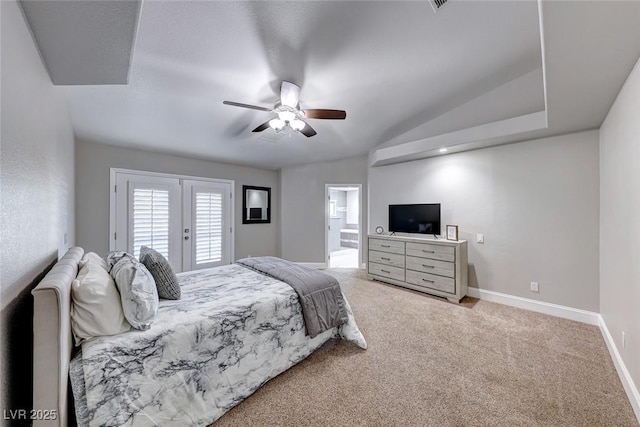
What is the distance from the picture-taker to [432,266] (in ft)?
11.9

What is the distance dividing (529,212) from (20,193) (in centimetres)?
461

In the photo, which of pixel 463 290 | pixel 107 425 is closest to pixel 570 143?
pixel 463 290

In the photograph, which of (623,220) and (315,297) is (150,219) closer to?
(315,297)

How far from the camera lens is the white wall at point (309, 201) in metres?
5.37

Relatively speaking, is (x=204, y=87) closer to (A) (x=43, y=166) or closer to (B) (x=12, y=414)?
(A) (x=43, y=166)

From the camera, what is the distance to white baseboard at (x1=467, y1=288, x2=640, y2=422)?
1658mm

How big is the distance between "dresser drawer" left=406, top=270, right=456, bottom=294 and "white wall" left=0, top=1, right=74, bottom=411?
13.0ft

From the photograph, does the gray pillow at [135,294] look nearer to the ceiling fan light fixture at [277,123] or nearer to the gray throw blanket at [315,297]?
the gray throw blanket at [315,297]


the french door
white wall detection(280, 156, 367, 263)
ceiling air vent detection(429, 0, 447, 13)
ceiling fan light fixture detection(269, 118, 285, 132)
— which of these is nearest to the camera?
ceiling air vent detection(429, 0, 447, 13)

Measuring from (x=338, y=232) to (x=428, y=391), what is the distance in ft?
21.3

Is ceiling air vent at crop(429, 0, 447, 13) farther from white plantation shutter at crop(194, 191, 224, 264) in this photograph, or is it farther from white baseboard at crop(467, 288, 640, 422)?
white plantation shutter at crop(194, 191, 224, 264)

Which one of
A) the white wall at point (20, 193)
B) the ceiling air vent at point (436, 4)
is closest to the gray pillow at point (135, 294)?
the white wall at point (20, 193)

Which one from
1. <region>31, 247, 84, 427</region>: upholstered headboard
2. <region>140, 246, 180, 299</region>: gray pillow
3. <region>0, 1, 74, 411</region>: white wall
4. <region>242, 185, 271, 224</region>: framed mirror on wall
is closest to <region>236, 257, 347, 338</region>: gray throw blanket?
<region>140, 246, 180, 299</region>: gray pillow

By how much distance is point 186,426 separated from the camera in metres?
1.39
